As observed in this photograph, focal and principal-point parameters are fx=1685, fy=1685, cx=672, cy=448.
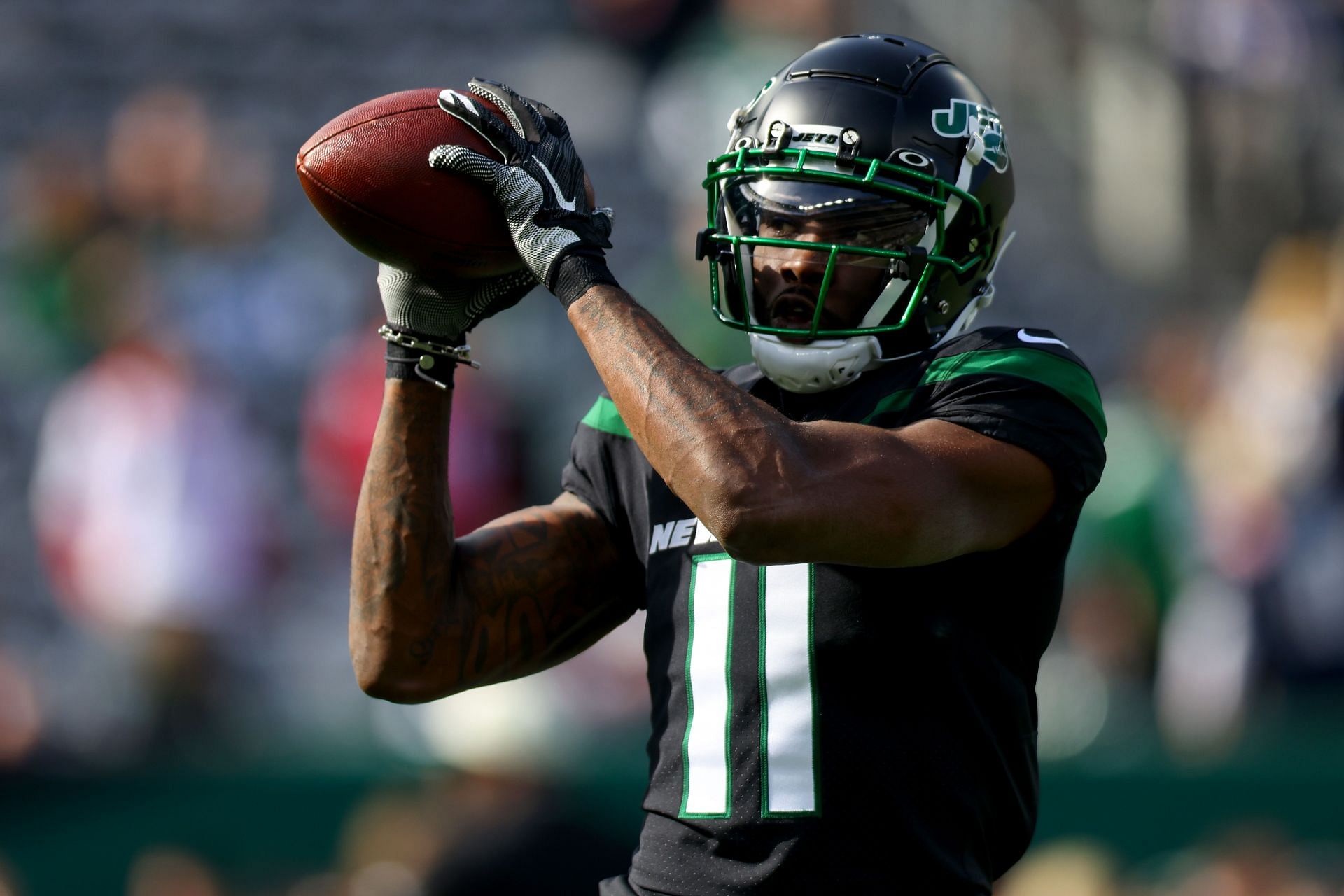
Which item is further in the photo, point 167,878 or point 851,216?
point 167,878

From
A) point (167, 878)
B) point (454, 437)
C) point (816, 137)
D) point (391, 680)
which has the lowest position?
point (167, 878)

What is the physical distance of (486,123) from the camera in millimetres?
2461

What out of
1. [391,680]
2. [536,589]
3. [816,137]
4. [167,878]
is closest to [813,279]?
[816,137]

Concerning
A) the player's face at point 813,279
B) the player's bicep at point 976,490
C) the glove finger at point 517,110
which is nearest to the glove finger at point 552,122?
the glove finger at point 517,110

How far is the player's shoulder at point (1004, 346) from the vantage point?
2.46m

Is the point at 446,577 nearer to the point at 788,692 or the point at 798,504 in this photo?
the point at 788,692

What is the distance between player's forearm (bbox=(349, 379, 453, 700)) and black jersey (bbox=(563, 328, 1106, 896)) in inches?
16.6

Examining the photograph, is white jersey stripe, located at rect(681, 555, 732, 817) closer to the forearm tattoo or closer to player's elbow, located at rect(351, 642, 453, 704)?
the forearm tattoo

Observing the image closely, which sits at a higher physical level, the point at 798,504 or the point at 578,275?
the point at 578,275

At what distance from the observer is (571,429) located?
21.0 ft

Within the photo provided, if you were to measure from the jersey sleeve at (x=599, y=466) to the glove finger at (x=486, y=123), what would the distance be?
52cm

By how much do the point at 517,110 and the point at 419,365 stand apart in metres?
0.45

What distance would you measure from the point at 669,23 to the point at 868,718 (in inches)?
233

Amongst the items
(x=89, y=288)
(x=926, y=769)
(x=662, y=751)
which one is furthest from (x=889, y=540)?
(x=89, y=288)
